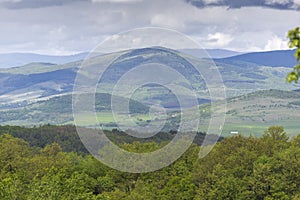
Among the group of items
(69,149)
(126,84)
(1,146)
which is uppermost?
(126,84)

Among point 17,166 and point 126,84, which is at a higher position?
point 126,84

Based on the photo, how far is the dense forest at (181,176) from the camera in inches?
2835

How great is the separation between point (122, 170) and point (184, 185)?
17.9 m

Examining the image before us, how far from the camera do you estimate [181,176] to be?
91188 mm

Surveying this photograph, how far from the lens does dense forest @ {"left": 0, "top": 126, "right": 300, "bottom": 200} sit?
236 ft

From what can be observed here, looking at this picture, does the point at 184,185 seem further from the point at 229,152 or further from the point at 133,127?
the point at 133,127

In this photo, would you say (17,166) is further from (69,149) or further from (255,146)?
(69,149)

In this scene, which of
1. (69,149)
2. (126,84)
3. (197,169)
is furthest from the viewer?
(69,149)

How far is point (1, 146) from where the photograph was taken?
3812 inches

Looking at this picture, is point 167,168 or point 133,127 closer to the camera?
point 167,168

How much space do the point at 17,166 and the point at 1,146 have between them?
769 centimetres

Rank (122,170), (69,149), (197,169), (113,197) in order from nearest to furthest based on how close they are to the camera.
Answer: (113,197) < (197,169) < (122,170) < (69,149)

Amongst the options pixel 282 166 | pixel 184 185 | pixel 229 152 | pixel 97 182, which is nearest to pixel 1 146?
pixel 97 182

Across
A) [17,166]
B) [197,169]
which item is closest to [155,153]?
[197,169]
